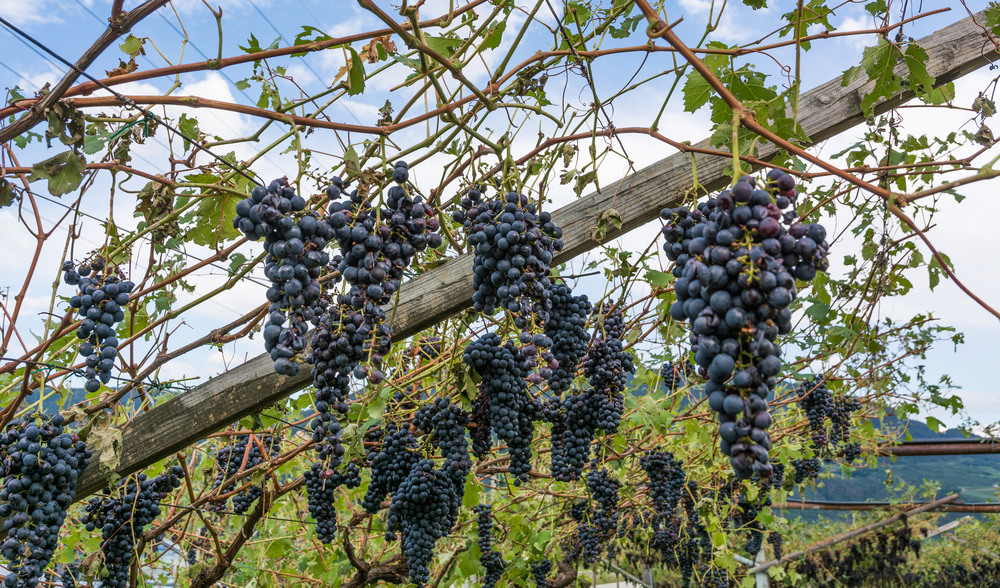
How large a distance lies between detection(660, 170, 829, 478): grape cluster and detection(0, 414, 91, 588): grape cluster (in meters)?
2.11

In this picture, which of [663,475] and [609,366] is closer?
[609,366]

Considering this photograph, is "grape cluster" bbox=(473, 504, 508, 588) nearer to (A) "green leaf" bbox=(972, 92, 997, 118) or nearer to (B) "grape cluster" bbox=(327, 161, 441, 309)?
(B) "grape cluster" bbox=(327, 161, 441, 309)

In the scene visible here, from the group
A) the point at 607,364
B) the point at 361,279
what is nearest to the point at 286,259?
the point at 361,279

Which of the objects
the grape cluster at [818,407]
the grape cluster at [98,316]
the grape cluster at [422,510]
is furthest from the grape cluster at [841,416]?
the grape cluster at [98,316]

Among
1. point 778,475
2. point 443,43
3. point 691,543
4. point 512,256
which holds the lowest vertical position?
point 691,543

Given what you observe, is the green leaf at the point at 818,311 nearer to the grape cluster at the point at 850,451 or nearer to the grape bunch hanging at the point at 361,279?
the grape bunch hanging at the point at 361,279

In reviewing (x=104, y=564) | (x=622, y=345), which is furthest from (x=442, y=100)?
(x=104, y=564)

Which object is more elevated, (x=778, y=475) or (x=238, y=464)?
(x=238, y=464)

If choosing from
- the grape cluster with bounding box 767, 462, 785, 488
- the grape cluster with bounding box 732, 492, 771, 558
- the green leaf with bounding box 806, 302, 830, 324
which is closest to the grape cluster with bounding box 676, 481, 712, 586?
the grape cluster with bounding box 732, 492, 771, 558

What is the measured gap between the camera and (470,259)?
6.12 ft

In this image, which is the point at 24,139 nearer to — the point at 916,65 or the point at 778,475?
the point at 916,65

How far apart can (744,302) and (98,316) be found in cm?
176

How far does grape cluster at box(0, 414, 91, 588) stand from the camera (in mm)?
1876

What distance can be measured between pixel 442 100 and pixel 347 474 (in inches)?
66.2
